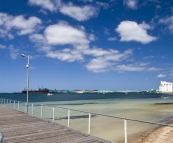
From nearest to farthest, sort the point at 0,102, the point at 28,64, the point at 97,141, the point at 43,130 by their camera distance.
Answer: the point at 97,141 → the point at 43,130 → the point at 28,64 → the point at 0,102

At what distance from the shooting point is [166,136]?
15.4 m

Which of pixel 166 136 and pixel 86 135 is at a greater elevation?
pixel 86 135

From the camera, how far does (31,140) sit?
775cm

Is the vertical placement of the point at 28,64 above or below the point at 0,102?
above

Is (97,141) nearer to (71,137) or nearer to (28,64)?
(71,137)

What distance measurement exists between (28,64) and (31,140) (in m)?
12.8

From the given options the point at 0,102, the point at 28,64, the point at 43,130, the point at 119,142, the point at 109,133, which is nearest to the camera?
the point at 43,130

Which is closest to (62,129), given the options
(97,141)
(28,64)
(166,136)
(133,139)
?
(97,141)

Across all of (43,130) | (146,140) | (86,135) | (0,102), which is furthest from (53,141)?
(0,102)

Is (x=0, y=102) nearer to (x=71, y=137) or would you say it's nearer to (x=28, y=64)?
(x=28, y=64)

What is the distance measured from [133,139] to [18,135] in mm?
9813

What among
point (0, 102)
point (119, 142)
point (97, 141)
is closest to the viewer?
point (97, 141)

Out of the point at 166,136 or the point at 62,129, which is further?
the point at 166,136

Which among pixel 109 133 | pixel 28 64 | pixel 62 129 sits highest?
pixel 28 64
